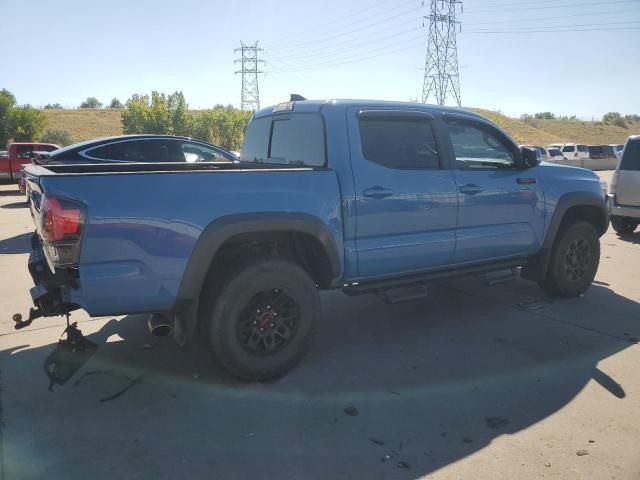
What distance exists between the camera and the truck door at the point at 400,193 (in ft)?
13.2

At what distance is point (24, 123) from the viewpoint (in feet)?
130

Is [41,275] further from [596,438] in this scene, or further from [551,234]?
[551,234]

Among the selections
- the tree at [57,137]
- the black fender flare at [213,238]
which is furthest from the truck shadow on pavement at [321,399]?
the tree at [57,137]

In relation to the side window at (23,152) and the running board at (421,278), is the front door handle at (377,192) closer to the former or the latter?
the running board at (421,278)

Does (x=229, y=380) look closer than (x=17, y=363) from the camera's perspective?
→ Yes

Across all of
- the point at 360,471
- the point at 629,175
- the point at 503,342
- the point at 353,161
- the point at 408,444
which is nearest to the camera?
the point at 360,471

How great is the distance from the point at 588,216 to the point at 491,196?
6.12ft

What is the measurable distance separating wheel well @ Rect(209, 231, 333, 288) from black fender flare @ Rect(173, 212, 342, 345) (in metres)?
0.10

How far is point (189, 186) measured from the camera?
3225 mm

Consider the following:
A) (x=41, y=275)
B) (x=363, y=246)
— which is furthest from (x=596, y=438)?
(x=41, y=275)

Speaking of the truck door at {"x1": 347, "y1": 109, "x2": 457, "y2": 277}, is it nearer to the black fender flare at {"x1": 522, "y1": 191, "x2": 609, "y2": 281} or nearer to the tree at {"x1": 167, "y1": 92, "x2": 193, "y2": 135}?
the black fender flare at {"x1": 522, "y1": 191, "x2": 609, "y2": 281}

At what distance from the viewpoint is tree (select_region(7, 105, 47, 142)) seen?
39.2 metres

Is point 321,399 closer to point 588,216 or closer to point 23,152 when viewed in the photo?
point 588,216

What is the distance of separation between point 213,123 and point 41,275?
47.9 metres
